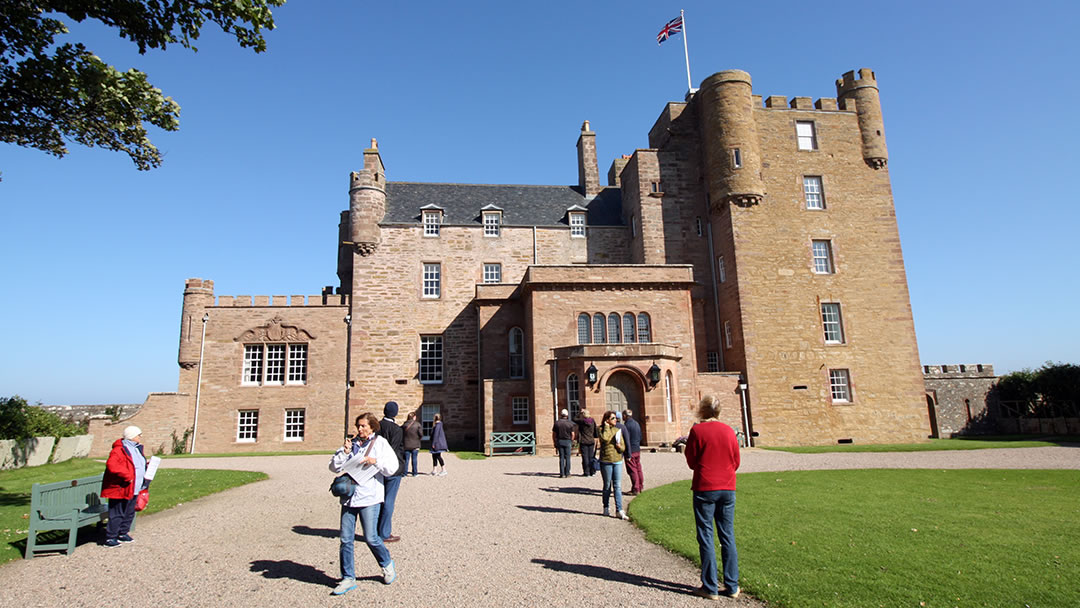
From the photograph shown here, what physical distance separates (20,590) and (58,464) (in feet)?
64.2

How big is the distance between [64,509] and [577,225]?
27320mm

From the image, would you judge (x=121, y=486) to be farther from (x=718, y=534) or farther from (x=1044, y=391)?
(x=1044, y=391)

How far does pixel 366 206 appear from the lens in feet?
102

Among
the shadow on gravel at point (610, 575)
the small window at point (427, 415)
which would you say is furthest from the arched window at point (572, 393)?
the shadow on gravel at point (610, 575)

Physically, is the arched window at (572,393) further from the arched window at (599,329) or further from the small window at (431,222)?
the small window at (431,222)

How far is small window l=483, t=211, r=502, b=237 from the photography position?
32625 millimetres

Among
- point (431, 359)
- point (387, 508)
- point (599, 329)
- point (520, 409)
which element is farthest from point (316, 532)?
point (431, 359)

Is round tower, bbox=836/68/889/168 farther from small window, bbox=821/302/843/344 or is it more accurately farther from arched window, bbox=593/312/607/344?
arched window, bbox=593/312/607/344

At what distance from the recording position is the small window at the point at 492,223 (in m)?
32.6

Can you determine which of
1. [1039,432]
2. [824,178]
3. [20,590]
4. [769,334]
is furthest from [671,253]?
[20,590]

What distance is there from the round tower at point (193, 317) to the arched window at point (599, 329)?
19550 mm

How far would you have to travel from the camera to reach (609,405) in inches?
910

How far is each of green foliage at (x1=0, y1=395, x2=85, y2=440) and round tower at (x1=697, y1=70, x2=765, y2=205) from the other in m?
30.3

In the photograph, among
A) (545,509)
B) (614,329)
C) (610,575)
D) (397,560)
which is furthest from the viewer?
(614,329)
